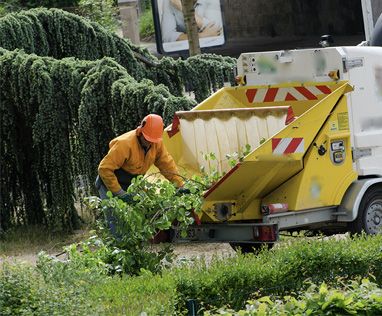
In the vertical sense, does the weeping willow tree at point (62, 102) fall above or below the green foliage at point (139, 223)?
above

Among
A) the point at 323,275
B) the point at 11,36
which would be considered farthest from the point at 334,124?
the point at 11,36

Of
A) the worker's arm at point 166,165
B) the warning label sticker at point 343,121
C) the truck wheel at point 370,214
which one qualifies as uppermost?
the warning label sticker at point 343,121

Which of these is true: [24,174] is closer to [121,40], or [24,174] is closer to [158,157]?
[121,40]

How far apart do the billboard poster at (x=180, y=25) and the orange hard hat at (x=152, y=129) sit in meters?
14.6

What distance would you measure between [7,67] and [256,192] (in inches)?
192

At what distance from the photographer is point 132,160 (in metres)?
11.7

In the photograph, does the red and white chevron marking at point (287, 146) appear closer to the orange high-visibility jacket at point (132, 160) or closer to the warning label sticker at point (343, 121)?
the warning label sticker at point (343, 121)

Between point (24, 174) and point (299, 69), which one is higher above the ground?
point (299, 69)

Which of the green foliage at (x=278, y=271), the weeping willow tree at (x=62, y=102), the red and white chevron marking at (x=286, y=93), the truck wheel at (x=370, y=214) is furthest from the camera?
the weeping willow tree at (x=62, y=102)

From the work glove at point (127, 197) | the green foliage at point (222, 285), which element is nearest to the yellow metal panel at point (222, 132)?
the work glove at point (127, 197)

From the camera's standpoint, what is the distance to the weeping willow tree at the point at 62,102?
14.7 m

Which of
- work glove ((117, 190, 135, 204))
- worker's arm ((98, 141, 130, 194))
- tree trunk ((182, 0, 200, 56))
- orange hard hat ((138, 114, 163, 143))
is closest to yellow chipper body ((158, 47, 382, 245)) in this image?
orange hard hat ((138, 114, 163, 143))

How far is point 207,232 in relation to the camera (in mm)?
12305

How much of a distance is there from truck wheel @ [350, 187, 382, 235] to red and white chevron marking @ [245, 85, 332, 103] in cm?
113
